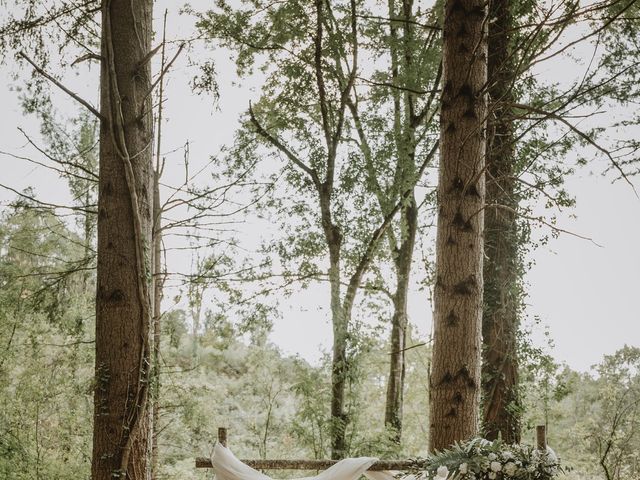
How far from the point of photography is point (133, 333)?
8.86 ft

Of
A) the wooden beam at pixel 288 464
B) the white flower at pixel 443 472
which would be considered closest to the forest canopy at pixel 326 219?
the white flower at pixel 443 472

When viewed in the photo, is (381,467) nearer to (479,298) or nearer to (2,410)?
Result: (479,298)

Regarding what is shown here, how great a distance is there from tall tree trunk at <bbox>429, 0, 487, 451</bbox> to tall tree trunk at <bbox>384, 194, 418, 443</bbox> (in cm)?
491

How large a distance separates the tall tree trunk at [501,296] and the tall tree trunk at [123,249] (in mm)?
3654

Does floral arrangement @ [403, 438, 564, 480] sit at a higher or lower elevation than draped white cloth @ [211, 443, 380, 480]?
higher

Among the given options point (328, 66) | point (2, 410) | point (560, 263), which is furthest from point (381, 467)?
point (560, 263)

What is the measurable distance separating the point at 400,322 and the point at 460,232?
557 centimetres

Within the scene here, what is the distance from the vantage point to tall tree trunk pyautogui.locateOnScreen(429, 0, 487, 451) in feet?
8.92

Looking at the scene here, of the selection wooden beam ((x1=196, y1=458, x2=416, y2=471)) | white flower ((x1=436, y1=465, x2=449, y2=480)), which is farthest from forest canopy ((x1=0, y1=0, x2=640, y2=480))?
wooden beam ((x1=196, y1=458, x2=416, y2=471))

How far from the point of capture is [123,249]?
2746mm

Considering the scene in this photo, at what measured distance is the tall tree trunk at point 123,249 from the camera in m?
2.64

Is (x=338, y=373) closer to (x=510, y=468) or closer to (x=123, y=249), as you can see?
(x=123, y=249)

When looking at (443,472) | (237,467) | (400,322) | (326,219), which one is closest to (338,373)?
(400,322)

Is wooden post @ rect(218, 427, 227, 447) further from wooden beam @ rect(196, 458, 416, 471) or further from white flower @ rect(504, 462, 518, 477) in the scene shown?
white flower @ rect(504, 462, 518, 477)
